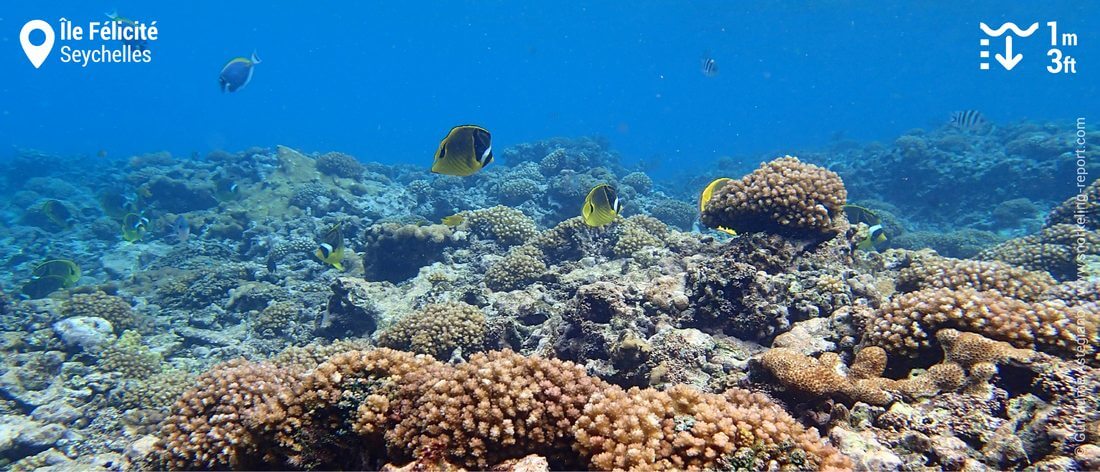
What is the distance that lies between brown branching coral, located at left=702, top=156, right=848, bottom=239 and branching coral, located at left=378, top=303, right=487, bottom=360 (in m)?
3.59

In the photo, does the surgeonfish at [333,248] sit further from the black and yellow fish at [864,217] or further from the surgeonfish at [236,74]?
the black and yellow fish at [864,217]

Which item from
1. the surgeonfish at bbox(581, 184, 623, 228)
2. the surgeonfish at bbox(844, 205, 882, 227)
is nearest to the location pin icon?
the surgeonfish at bbox(581, 184, 623, 228)

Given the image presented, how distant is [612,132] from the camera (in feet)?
365

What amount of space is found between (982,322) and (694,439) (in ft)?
9.31

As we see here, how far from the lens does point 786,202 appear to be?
576 cm

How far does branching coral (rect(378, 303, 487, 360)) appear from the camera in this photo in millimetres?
5863

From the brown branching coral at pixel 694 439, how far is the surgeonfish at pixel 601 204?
340 centimetres

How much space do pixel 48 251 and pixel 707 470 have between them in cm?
2028

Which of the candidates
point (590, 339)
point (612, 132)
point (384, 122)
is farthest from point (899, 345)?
point (384, 122)

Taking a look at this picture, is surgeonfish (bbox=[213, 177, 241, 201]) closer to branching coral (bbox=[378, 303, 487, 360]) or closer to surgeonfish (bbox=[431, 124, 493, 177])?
branching coral (bbox=[378, 303, 487, 360])

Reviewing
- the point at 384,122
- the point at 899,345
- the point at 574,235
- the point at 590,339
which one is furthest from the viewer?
the point at 384,122

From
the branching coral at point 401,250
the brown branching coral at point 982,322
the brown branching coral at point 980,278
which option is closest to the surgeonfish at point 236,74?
the branching coral at point 401,250

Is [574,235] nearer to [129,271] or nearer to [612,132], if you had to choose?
[129,271]

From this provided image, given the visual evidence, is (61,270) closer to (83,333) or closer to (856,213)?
(83,333)
